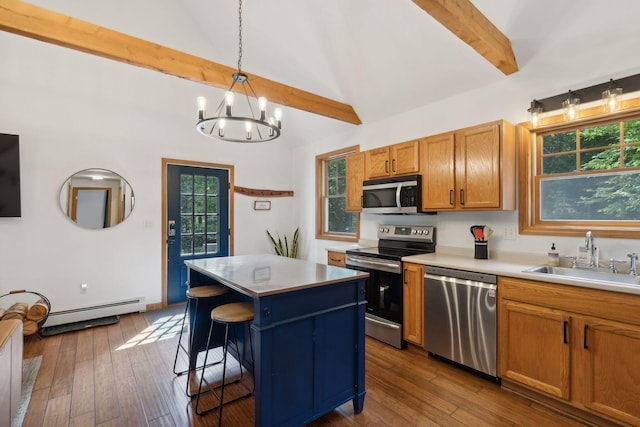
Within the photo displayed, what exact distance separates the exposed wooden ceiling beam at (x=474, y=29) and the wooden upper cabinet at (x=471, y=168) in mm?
511

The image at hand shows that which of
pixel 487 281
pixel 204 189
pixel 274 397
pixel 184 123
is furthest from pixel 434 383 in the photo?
pixel 184 123

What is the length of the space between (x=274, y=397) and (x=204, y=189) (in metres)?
3.71

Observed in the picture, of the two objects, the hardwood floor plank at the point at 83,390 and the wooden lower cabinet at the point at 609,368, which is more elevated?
the wooden lower cabinet at the point at 609,368

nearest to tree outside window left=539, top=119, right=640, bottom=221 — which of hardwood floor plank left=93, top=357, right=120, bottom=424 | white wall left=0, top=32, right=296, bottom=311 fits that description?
hardwood floor plank left=93, top=357, right=120, bottom=424

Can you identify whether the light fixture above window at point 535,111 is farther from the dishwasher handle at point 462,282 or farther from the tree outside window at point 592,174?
the dishwasher handle at point 462,282

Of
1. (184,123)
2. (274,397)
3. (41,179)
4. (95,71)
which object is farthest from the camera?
(184,123)

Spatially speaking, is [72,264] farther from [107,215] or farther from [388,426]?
[388,426]

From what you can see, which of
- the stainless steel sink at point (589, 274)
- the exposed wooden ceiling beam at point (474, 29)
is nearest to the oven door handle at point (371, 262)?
the stainless steel sink at point (589, 274)

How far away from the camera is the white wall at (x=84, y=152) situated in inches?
141

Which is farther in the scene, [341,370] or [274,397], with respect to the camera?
[341,370]

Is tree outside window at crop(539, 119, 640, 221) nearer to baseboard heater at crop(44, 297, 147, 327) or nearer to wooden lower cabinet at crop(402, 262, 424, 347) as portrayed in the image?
wooden lower cabinet at crop(402, 262, 424, 347)

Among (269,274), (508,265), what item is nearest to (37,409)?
(269,274)

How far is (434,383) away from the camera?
253cm

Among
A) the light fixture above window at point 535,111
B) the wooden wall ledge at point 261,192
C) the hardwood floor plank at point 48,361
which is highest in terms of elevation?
the light fixture above window at point 535,111
